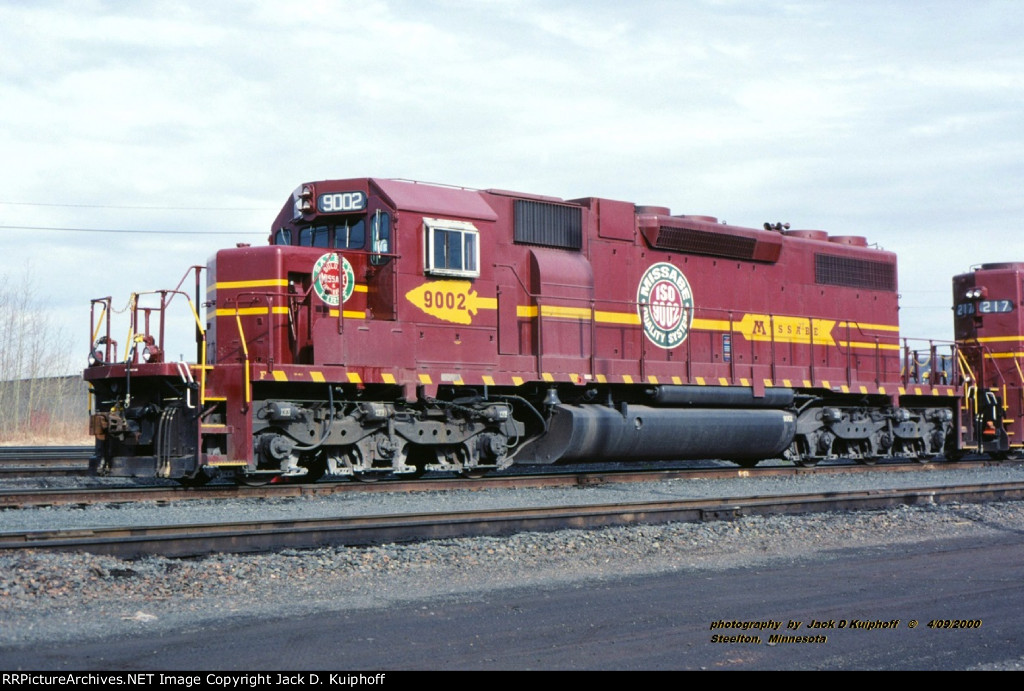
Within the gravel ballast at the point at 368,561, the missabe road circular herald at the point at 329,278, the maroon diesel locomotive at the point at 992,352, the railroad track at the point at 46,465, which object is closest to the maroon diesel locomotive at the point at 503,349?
the missabe road circular herald at the point at 329,278

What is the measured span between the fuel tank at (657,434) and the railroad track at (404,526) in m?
3.24

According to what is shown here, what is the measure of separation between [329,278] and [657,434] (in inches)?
221

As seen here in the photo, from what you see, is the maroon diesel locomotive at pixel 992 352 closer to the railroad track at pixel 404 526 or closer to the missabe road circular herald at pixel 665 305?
the missabe road circular herald at pixel 665 305

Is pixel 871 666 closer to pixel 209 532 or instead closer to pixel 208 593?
pixel 208 593

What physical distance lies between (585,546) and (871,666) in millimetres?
4079

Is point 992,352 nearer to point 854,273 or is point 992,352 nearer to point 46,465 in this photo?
point 854,273

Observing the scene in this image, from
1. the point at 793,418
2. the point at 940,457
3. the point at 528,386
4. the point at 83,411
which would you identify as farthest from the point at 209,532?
the point at 83,411

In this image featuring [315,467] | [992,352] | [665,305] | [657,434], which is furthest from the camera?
[992,352]

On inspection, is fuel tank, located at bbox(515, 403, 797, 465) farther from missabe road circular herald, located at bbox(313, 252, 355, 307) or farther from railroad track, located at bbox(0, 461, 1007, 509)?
missabe road circular herald, located at bbox(313, 252, 355, 307)

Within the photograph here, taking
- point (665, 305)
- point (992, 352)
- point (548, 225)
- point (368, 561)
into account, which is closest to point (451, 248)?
point (548, 225)

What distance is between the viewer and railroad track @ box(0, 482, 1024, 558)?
8.08 metres

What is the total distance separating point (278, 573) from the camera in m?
7.54

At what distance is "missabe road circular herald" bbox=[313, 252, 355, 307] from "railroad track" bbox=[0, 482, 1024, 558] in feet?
12.2

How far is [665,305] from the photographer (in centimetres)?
1641
